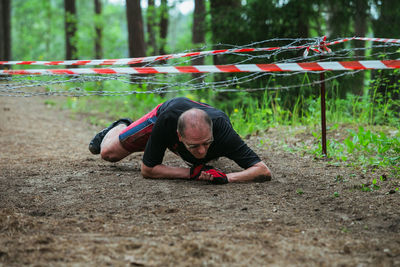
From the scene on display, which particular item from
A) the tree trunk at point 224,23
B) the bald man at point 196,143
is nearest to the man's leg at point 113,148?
the bald man at point 196,143

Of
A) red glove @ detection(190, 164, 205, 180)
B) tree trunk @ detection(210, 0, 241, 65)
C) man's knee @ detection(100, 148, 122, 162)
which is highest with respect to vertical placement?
tree trunk @ detection(210, 0, 241, 65)

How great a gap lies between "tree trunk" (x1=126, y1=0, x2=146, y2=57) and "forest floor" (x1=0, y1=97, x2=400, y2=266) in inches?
315

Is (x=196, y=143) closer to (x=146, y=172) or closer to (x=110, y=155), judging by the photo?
(x=146, y=172)

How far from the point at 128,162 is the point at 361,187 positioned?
2817 millimetres

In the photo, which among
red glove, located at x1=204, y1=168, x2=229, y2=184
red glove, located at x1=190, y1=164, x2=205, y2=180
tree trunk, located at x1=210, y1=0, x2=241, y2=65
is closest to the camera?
red glove, located at x1=204, y1=168, x2=229, y2=184

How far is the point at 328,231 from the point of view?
249cm

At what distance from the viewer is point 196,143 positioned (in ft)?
10.6

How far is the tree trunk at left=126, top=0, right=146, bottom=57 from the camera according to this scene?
1223 cm

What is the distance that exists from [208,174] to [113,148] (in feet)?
4.31

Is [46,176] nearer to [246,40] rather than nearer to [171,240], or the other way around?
[171,240]

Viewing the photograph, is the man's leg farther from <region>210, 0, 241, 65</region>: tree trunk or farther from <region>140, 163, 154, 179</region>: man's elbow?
<region>210, 0, 241, 65</region>: tree trunk

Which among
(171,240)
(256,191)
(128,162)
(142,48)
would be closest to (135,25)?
(142,48)

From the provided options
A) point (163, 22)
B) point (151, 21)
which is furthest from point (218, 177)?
point (163, 22)

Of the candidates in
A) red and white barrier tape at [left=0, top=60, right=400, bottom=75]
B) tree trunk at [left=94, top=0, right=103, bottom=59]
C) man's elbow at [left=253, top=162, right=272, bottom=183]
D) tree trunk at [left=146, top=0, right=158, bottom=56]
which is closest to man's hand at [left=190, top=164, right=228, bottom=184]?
man's elbow at [left=253, top=162, right=272, bottom=183]
